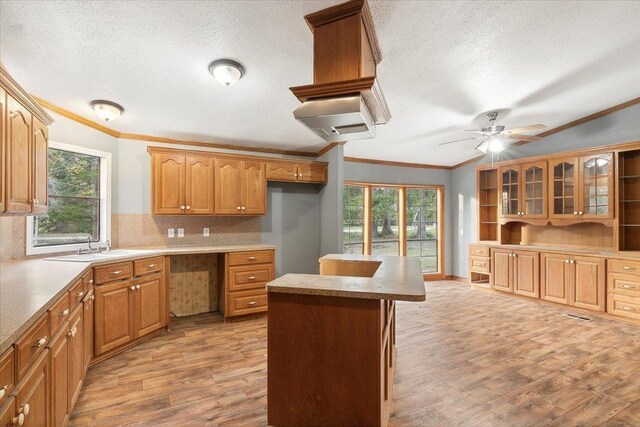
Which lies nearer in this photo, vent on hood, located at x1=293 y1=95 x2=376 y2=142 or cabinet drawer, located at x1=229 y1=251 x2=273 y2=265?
vent on hood, located at x1=293 y1=95 x2=376 y2=142

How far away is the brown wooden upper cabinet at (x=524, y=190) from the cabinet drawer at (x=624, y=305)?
1.39 metres

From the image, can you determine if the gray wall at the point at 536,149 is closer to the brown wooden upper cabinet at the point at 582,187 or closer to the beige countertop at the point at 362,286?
the brown wooden upper cabinet at the point at 582,187

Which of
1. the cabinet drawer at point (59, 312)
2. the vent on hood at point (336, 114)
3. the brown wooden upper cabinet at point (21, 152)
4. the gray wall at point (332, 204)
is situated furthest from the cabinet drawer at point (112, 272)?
the gray wall at point (332, 204)

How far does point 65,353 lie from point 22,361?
721 millimetres

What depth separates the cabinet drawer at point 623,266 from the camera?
12.9 feet

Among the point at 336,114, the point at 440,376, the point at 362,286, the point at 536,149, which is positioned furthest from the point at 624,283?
the point at 336,114

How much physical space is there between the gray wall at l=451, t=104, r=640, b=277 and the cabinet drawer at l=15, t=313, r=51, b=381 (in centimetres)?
632

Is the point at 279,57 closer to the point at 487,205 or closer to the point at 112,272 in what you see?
the point at 112,272

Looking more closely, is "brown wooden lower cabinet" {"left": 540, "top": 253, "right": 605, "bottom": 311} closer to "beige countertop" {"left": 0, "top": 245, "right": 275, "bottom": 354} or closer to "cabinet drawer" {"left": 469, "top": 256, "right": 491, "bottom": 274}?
"cabinet drawer" {"left": 469, "top": 256, "right": 491, "bottom": 274}

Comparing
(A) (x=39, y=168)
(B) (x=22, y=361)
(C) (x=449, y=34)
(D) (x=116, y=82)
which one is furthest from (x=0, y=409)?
(C) (x=449, y=34)

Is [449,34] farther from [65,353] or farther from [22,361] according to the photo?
[65,353]

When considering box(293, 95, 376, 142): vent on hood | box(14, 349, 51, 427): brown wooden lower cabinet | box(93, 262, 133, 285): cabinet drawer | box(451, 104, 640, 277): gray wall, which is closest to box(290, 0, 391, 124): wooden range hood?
box(293, 95, 376, 142): vent on hood

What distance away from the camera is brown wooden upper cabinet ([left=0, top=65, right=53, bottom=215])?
5.94 ft

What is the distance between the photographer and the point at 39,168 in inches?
93.0
